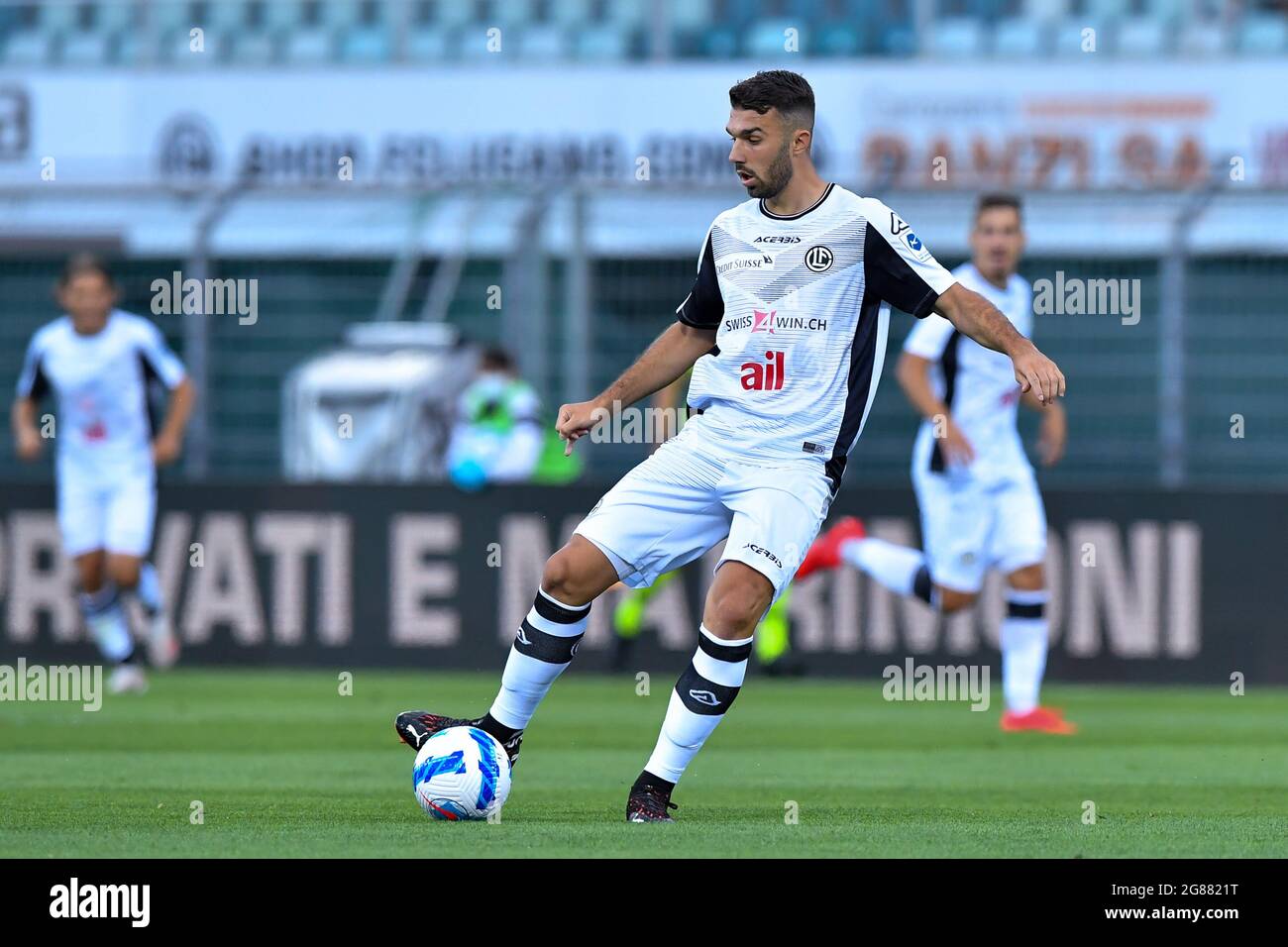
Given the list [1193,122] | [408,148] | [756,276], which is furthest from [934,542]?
[408,148]

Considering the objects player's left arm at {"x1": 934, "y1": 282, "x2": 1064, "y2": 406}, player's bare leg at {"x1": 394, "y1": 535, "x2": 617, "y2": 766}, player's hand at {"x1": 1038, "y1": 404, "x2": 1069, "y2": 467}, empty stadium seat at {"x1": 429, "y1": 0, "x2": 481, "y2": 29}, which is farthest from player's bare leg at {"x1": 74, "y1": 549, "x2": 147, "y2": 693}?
empty stadium seat at {"x1": 429, "y1": 0, "x2": 481, "y2": 29}

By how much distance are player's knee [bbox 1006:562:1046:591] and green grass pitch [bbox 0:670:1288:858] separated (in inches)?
27.9

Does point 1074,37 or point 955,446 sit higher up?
point 1074,37

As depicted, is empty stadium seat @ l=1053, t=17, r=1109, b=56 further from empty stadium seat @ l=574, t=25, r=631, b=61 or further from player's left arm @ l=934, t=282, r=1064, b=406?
player's left arm @ l=934, t=282, r=1064, b=406

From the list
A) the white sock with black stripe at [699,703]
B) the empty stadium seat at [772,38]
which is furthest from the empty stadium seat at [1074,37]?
the white sock with black stripe at [699,703]

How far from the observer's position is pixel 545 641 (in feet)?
23.3

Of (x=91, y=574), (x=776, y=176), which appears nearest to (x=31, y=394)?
(x=91, y=574)

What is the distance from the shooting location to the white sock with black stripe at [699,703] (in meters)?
6.89

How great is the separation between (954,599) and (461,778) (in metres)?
4.84

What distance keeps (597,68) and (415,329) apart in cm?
646

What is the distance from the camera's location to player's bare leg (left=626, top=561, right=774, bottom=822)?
270 inches

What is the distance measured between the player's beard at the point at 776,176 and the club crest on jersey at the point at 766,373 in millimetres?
483

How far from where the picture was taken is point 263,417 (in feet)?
54.1

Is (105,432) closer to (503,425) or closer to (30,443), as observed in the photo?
(30,443)
